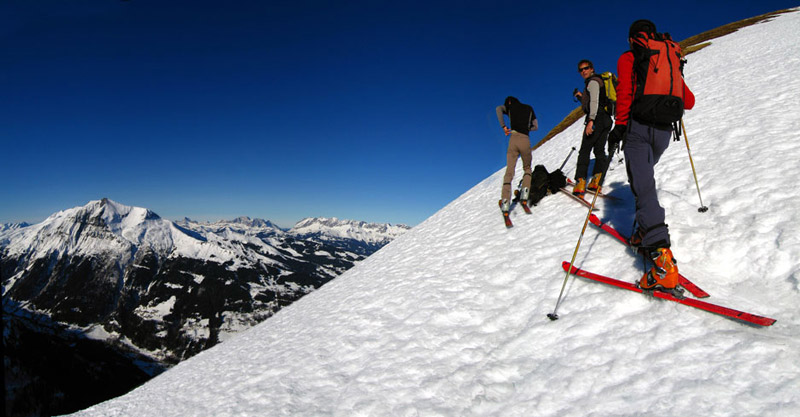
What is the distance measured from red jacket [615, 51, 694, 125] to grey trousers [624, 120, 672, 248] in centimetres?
25

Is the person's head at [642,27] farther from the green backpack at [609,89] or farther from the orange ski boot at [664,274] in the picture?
the green backpack at [609,89]

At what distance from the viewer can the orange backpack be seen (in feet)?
16.0

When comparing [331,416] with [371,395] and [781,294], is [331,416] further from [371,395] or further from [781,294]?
[781,294]

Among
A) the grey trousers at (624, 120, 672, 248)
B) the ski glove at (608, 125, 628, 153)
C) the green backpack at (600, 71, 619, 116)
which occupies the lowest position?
the grey trousers at (624, 120, 672, 248)

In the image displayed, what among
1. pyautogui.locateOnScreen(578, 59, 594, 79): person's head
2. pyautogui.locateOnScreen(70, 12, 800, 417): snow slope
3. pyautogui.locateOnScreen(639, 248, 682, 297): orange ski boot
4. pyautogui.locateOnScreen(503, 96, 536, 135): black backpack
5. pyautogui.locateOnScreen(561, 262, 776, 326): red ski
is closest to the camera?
pyautogui.locateOnScreen(70, 12, 800, 417): snow slope

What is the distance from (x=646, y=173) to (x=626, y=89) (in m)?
1.39

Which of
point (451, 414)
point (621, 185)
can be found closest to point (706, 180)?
point (621, 185)

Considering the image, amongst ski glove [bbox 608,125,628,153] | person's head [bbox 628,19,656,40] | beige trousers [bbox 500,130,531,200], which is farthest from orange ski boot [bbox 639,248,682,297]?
beige trousers [bbox 500,130,531,200]

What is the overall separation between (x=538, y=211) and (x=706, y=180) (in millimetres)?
3884

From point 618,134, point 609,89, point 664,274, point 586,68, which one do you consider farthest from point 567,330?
point 586,68

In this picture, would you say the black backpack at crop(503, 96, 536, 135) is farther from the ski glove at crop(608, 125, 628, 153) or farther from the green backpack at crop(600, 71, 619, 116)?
the ski glove at crop(608, 125, 628, 153)

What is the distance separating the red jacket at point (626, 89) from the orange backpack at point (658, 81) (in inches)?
5.0

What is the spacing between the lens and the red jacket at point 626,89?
5.18 meters

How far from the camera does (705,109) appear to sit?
537 inches
